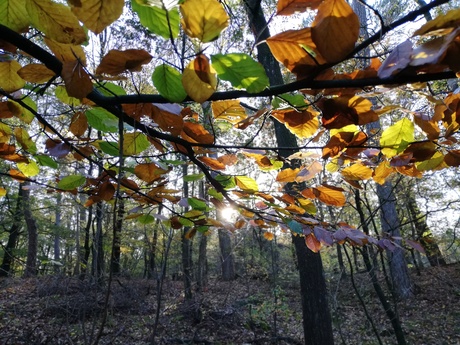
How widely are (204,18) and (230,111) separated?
14.3 inches

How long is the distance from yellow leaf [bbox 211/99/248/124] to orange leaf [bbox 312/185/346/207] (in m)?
0.36

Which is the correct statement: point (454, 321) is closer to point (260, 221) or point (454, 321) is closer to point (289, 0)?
point (260, 221)

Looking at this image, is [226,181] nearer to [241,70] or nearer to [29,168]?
[241,70]

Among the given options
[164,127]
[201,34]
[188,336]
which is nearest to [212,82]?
[201,34]

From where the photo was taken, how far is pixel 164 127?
0.67 metres

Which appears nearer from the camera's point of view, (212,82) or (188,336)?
(212,82)

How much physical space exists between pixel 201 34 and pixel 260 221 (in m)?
0.96

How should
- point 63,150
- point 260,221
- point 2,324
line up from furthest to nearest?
point 2,324
point 260,221
point 63,150

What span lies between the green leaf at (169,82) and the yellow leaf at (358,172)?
561mm

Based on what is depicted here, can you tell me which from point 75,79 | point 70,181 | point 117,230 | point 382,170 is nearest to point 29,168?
point 70,181

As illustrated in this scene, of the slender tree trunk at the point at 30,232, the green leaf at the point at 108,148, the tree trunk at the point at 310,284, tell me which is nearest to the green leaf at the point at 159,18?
the green leaf at the point at 108,148

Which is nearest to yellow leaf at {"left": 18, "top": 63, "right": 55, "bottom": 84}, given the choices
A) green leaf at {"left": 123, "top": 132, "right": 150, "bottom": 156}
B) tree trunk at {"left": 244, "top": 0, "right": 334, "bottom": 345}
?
green leaf at {"left": 123, "top": 132, "right": 150, "bottom": 156}

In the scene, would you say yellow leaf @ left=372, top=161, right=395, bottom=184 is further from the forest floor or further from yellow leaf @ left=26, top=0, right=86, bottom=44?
the forest floor

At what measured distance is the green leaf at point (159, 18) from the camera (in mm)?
412
